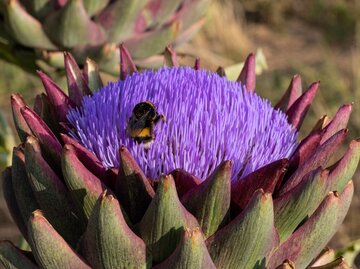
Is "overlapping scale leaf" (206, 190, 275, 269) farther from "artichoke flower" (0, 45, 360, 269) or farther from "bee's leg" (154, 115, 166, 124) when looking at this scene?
"bee's leg" (154, 115, 166, 124)

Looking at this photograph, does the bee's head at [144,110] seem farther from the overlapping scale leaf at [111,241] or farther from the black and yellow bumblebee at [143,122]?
the overlapping scale leaf at [111,241]

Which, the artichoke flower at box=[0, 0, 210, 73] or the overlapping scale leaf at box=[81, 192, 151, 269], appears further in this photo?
the artichoke flower at box=[0, 0, 210, 73]

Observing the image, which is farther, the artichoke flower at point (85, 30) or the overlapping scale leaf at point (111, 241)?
the artichoke flower at point (85, 30)

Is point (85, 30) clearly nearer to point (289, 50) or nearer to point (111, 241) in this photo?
point (111, 241)

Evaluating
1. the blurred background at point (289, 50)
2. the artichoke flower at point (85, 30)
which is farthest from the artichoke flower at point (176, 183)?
the blurred background at point (289, 50)

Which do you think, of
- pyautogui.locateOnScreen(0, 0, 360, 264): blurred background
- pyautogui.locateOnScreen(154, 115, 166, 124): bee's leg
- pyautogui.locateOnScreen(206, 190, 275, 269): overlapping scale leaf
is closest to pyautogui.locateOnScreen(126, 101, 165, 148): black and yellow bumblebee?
pyautogui.locateOnScreen(154, 115, 166, 124): bee's leg

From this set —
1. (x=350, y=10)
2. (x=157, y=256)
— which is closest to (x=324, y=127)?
(x=157, y=256)

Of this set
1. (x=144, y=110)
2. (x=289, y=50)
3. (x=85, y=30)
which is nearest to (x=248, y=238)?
(x=144, y=110)
